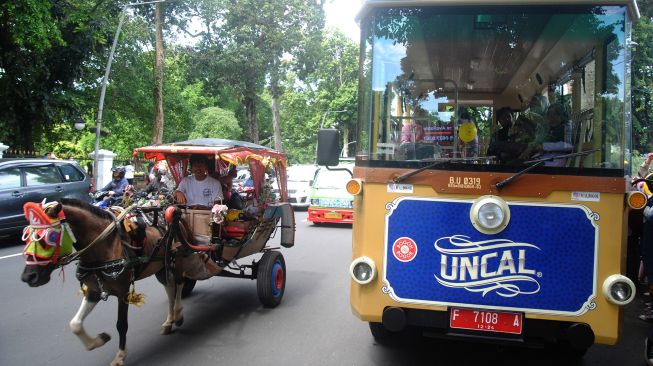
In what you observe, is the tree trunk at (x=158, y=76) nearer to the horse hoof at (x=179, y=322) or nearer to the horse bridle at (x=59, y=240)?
the horse hoof at (x=179, y=322)

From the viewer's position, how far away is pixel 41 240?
354 cm

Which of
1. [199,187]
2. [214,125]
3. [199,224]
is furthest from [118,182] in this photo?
[214,125]

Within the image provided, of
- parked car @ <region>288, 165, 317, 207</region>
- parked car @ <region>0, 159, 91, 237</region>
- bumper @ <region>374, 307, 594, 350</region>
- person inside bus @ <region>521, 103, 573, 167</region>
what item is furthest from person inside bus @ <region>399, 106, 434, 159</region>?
parked car @ <region>288, 165, 317, 207</region>

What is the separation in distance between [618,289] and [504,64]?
2.05 meters

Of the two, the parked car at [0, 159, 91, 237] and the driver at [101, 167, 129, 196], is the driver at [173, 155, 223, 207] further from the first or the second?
the parked car at [0, 159, 91, 237]

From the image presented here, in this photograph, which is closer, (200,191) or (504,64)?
(504,64)

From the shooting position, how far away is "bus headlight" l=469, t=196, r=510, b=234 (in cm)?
343

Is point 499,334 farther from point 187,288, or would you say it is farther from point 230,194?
point 187,288

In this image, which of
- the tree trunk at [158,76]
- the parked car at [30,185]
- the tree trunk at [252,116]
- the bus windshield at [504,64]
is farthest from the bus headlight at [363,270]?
the tree trunk at [252,116]

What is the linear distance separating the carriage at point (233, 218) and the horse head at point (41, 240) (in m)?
1.14

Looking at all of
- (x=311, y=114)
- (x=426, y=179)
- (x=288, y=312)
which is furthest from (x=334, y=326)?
(x=311, y=114)

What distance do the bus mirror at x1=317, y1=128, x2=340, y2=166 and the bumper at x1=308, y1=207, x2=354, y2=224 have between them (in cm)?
967

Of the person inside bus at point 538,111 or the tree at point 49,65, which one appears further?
the tree at point 49,65

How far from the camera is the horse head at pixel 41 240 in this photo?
3.53 meters
